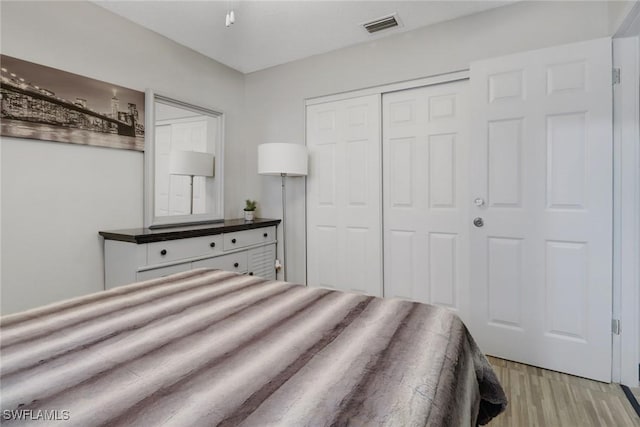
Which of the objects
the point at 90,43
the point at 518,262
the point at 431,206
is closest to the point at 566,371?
the point at 518,262

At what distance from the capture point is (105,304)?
1167mm

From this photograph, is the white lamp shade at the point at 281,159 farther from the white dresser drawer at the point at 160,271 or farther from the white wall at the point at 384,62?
the white dresser drawer at the point at 160,271

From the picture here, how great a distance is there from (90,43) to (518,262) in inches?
129

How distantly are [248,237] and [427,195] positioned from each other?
1612mm

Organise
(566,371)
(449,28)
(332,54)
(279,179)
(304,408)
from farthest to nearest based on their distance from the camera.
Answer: (279,179) < (332,54) < (449,28) < (566,371) < (304,408)

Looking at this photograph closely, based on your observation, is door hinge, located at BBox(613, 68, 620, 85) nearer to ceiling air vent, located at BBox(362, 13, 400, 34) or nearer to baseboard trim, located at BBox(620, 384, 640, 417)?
ceiling air vent, located at BBox(362, 13, 400, 34)

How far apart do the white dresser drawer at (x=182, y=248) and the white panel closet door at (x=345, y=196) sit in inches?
38.5

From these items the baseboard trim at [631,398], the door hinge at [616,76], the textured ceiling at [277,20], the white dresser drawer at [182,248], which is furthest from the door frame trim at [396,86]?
the baseboard trim at [631,398]

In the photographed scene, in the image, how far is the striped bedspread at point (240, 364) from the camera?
60 centimetres

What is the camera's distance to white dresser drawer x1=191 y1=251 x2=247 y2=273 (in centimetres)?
257

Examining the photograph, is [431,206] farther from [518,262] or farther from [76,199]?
[76,199]

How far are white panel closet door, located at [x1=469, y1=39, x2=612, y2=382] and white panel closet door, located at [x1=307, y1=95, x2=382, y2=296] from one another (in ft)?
2.76

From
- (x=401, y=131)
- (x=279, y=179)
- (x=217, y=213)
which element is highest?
(x=401, y=131)

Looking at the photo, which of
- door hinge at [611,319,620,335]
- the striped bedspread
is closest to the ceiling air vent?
the striped bedspread
